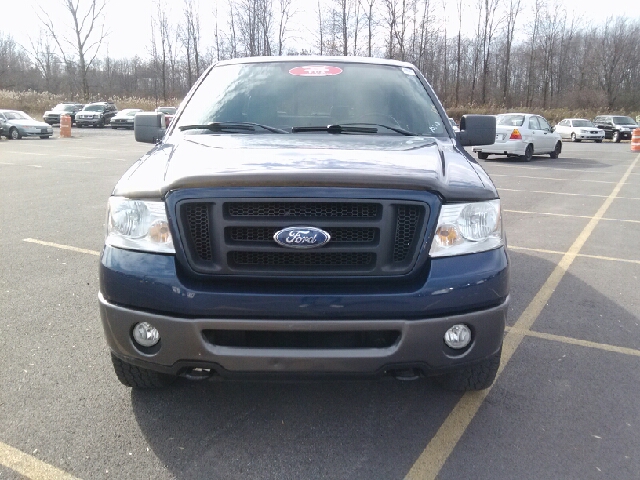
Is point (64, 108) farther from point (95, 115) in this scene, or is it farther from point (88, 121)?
point (95, 115)

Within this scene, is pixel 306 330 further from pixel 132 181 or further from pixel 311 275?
pixel 132 181

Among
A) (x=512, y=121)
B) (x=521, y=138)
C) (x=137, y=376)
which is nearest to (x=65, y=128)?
(x=512, y=121)

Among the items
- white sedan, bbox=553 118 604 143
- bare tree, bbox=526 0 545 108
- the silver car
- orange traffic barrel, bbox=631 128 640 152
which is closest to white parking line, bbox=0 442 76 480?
the silver car

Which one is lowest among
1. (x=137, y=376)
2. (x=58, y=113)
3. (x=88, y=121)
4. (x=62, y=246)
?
(x=62, y=246)

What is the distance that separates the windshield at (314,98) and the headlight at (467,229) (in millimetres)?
1153

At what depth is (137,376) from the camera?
298 cm

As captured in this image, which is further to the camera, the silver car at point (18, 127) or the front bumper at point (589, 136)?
the front bumper at point (589, 136)

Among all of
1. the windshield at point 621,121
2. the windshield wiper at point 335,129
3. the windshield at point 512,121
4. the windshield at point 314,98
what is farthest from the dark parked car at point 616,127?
the windshield wiper at point 335,129

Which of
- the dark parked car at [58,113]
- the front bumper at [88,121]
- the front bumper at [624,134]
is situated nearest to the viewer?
the front bumper at [624,134]

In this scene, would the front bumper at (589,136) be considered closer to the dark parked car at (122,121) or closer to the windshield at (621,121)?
the windshield at (621,121)

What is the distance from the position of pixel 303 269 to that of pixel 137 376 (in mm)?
1147

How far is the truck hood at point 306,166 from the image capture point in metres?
2.48

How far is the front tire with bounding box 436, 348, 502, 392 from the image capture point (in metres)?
3.03

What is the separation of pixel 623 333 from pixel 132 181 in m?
3.59
